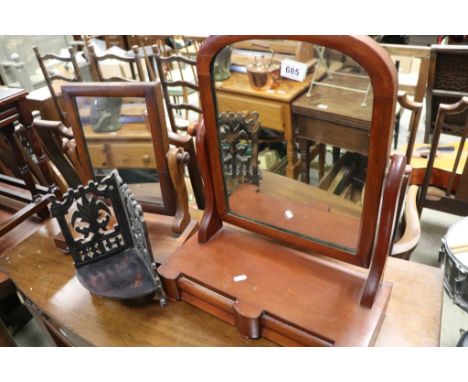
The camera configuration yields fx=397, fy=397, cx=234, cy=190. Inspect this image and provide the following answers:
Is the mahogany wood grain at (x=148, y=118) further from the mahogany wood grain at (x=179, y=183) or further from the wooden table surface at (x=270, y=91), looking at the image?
the wooden table surface at (x=270, y=91)

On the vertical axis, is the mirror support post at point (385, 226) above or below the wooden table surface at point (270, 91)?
below

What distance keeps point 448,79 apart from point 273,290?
4.13 ft

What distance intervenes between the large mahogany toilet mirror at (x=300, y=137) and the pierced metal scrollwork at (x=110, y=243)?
16 cm


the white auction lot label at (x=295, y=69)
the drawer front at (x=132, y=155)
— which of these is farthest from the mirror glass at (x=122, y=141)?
the white auction lot label at (x=295, y=69)

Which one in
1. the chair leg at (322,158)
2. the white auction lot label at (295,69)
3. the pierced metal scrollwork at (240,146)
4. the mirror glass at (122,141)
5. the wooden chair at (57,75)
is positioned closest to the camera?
the white auction lot label at (295,69)

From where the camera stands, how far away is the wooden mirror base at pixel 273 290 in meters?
0.71

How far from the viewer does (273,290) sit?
30.8 inches

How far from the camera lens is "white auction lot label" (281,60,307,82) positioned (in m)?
0.72

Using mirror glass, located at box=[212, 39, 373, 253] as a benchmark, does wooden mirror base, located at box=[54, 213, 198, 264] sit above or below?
below

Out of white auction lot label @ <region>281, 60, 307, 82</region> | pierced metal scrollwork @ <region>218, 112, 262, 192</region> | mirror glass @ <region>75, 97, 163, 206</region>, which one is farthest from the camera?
mirror glass @ <region>75, 97, 163, 206</region>

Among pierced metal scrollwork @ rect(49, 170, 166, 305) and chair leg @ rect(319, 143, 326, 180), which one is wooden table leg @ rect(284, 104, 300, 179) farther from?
pierced metal scrollwork @ rect(49, 170, 166, 305)

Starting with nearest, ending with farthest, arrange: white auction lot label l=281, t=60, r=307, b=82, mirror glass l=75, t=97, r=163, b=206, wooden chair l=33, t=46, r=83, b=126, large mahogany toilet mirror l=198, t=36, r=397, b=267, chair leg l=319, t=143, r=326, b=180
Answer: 1. large mahogany toilet mirror l=198, t=36, r=397, b=267
2. white auction lot label l=281, t=60, r=307, b=82
3. mirror glass l=75, t=97, r=163, b=206
4. chair leg l=319, t=143, r=326, b=180
5. wooden chair l=33, t=46, r=83, b=126

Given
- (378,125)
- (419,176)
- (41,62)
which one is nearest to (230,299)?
(378,125)

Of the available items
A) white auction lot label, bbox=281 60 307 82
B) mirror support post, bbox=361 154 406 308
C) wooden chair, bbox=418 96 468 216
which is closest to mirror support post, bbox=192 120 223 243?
white auction lot label, bbox=281 60 307 82
